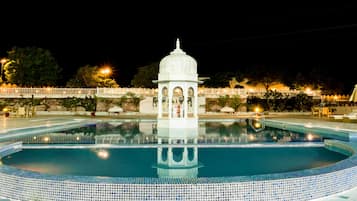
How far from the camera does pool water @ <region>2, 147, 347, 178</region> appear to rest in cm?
698

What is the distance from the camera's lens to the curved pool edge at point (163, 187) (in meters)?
4.97

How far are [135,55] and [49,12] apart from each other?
48.2 feet

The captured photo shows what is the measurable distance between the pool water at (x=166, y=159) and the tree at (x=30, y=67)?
99.3 feet

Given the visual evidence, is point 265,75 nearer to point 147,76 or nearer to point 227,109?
point 147,76

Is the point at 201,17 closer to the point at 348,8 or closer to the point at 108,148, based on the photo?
the point at 348,8

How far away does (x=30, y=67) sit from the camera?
37969 mm

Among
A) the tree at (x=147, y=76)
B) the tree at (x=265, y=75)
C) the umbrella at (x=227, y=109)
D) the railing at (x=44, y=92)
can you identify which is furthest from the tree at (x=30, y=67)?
the tree at (x=265, y=75)

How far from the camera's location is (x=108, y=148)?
9.96m

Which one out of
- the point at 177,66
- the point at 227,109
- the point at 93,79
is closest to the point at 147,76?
the point at 93,79

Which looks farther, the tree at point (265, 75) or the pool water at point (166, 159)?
the tree at point (265, 75)

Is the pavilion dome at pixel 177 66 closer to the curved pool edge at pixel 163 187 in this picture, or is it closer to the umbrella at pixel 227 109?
the umbrella at pixel 227 109

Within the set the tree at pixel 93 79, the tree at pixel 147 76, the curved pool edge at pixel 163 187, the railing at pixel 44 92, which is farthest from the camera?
the tree at pixel 147 76

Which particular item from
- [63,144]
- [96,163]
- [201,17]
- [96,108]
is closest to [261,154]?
[96,163]

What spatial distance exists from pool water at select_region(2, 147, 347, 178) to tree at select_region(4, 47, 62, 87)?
1191 inches
